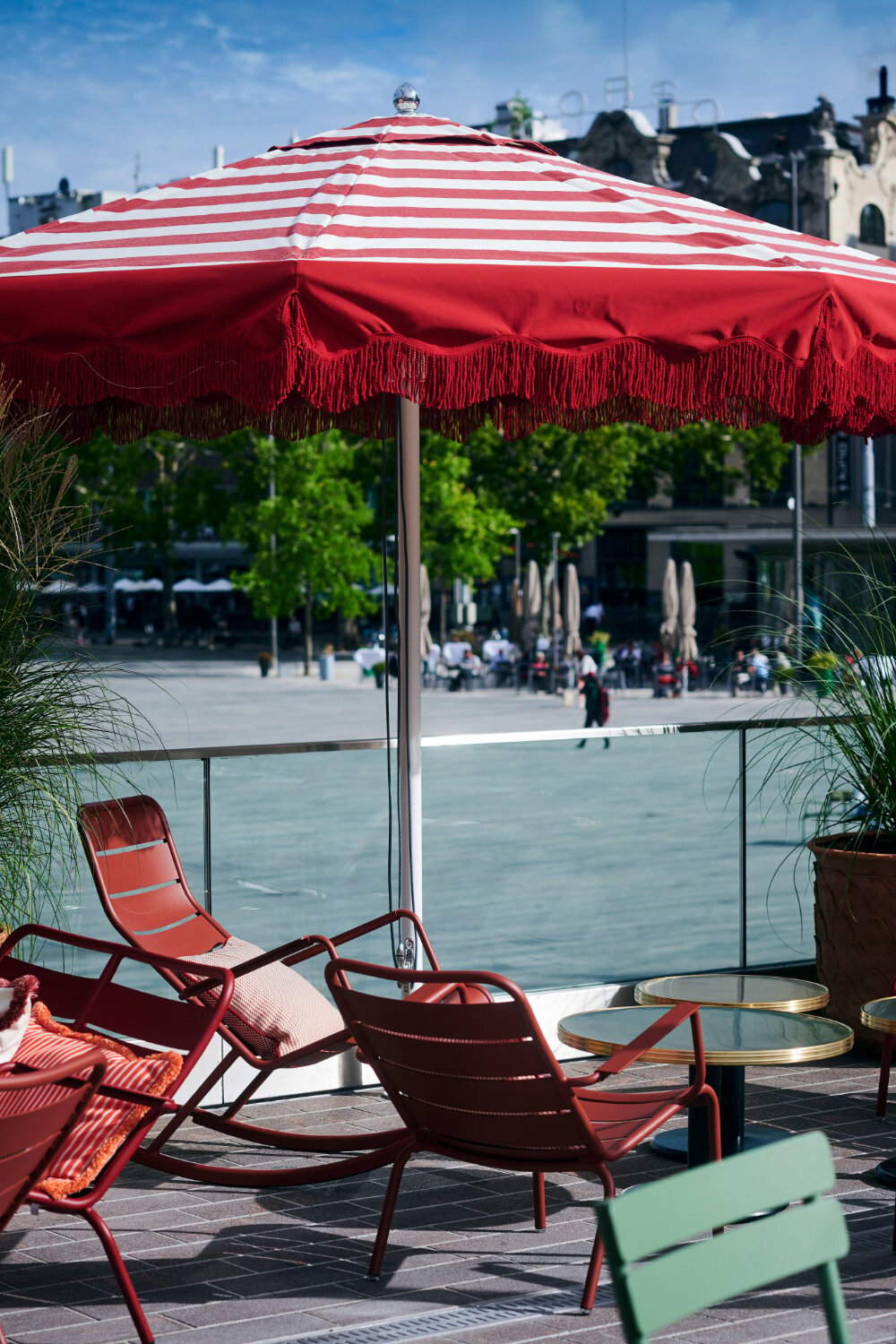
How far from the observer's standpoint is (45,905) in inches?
224

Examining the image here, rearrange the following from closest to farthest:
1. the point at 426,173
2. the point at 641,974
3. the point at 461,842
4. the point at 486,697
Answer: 1. the point at 426,173
2. the point at 641,974
3. the point at 461,842
4. the point at 486,697

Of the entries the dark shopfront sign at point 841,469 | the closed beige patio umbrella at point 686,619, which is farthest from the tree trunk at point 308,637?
the dark shopfront sign at point 841,469

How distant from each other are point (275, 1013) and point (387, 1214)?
1138mm

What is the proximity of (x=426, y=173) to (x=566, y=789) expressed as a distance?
710cm

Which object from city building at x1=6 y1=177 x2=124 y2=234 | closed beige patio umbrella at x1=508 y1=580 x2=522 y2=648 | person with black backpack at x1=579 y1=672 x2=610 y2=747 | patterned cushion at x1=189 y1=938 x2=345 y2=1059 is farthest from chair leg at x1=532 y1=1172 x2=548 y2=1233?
city building at x1=6 y1=177 x2=124 y2=234

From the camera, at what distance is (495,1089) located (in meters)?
4.11

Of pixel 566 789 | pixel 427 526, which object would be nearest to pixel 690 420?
pixel 566 789

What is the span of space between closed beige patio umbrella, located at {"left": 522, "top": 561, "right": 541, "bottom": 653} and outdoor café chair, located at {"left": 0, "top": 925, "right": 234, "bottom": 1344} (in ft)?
124

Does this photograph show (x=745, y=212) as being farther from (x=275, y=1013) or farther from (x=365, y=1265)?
(x=365, y=1265)

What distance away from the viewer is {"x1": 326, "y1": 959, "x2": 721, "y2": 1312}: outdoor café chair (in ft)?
13.2

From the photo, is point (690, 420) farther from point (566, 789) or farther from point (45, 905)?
point (566, 789)

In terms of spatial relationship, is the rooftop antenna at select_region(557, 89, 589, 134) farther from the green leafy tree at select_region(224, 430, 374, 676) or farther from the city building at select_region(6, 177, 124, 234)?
the city building at select_region(6, 177, 124, 234)

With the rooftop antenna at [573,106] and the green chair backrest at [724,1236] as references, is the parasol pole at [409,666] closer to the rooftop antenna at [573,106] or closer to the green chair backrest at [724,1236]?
the green chair backrest at [724,1236]

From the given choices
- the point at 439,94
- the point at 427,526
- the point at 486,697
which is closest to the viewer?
the point at 486,697
